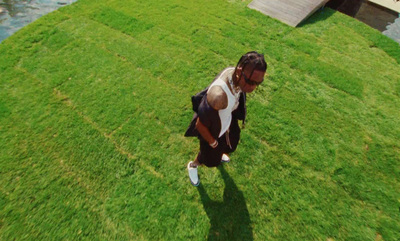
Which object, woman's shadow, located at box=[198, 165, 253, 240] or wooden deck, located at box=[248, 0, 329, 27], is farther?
wooden deck, located at box=[248, 0, 329, 27]

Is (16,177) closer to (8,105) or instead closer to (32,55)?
(8,105)

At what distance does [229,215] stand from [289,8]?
6.11 metres

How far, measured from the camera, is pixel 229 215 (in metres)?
3.15

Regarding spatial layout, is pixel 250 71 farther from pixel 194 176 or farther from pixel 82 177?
pixel 82 177

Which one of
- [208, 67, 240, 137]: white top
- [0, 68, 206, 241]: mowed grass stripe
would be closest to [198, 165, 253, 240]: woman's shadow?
[0, 68, 206, 241]: mowed grass stripe

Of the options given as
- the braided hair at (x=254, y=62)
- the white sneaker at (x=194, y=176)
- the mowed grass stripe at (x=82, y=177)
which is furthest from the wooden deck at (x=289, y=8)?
the mowed grass stripe at (x=82, y=177)

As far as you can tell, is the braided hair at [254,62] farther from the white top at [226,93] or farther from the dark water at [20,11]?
the dark water at [20,11]

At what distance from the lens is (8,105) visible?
159 inches

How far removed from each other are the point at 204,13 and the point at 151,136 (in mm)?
4328

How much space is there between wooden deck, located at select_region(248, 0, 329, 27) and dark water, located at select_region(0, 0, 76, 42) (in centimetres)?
585

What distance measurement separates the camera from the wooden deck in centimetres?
605

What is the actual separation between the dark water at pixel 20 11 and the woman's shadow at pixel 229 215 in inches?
250

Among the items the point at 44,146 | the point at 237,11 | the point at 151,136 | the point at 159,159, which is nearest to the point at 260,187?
the point at 159,159

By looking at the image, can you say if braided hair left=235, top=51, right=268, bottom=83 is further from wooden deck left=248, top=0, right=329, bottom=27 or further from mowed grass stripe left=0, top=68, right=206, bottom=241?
wooden deck left=248, top=0, right=329, bottom=27
